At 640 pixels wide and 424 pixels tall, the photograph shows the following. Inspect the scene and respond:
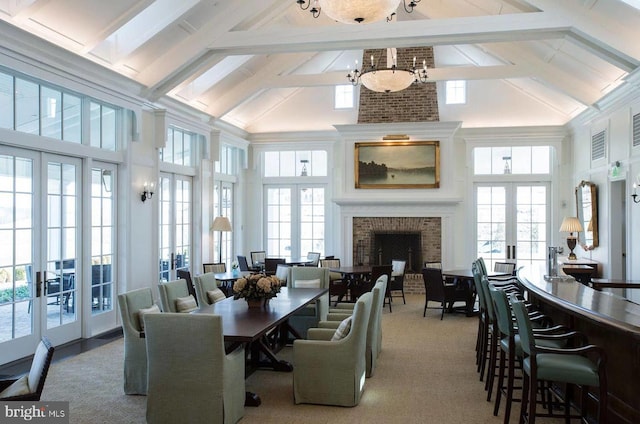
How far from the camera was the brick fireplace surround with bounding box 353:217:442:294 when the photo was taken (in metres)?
11.9

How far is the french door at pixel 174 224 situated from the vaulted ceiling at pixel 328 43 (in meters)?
1.49

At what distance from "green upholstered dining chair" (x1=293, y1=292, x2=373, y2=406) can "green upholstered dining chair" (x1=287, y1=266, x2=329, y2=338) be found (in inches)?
74.1

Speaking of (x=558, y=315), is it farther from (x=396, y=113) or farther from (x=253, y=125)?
(x=253, y=125)

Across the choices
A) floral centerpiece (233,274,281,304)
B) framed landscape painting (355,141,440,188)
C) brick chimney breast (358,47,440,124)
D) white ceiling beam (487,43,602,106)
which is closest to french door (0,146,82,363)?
floral centerpiece (233,274,281,304)

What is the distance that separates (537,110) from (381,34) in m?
5.79

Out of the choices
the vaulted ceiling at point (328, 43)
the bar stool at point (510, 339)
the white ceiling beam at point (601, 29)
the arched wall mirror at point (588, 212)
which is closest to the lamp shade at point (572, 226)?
the arched wall mirror at point (588, 212)

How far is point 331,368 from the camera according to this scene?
475 centimetres

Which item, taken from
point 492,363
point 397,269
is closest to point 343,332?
point 492,363

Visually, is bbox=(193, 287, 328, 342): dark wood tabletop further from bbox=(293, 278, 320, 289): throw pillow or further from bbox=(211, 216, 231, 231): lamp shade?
bbox=(211, 216, 231, 231): lamp shade

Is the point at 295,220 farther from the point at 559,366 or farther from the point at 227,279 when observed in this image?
the point at 559,366

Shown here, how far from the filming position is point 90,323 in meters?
7.32

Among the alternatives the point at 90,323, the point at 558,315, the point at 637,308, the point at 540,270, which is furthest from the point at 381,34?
the point at 90,323

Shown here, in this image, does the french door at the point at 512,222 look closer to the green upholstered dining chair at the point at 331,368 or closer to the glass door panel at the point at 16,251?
the green upholstered dining chair at the point at 331,368

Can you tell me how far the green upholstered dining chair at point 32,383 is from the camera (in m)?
3.12
